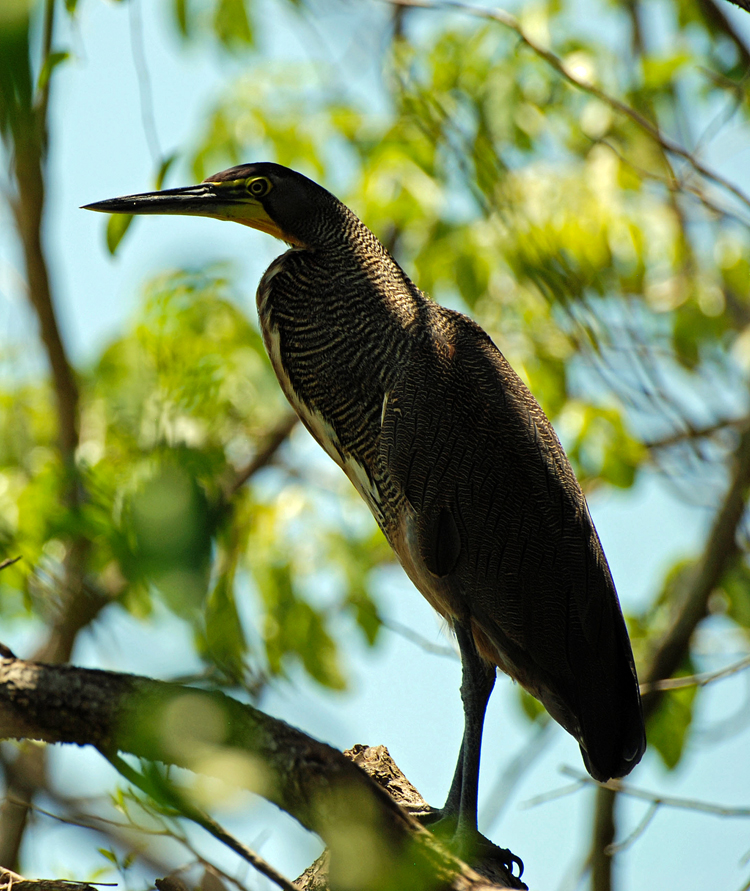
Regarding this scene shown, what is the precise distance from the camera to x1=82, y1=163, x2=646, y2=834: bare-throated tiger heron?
8.89ft

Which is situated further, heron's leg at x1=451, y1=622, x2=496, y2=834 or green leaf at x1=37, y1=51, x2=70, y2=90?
heron's leg at x1=451, y1=622, x2=496, y2=834

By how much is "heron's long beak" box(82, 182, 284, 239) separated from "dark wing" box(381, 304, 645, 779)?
0.84m

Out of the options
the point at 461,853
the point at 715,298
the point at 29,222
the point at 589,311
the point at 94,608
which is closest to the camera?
the point at 94,608

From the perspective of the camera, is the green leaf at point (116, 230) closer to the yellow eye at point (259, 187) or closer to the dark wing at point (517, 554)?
the yellow eye at point (259, 187)

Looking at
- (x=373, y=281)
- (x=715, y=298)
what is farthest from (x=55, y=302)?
(x=715, y=298)

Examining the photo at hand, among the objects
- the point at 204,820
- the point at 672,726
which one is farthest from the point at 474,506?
the point at 672,726

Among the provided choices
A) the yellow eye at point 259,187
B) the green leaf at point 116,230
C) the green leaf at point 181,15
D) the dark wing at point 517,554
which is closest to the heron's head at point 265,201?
the yellow eye at point 259,187

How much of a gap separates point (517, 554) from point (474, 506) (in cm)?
19

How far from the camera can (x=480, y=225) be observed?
4340 millimetres

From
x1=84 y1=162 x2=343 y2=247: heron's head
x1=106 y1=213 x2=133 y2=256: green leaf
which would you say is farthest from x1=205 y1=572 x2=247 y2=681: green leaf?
x1=84 y1=162 x2=343 y2=247: heron's head

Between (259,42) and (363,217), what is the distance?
1.28 m

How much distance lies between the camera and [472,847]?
7.91 ft

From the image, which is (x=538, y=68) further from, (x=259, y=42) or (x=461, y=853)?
(x=461, y=853)

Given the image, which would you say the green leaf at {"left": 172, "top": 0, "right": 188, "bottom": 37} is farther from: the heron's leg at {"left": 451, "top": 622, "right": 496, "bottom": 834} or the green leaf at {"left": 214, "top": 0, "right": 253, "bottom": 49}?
the heron's leg at {"left": 451, "top": 622, "right": 496, "bottom": 834}
